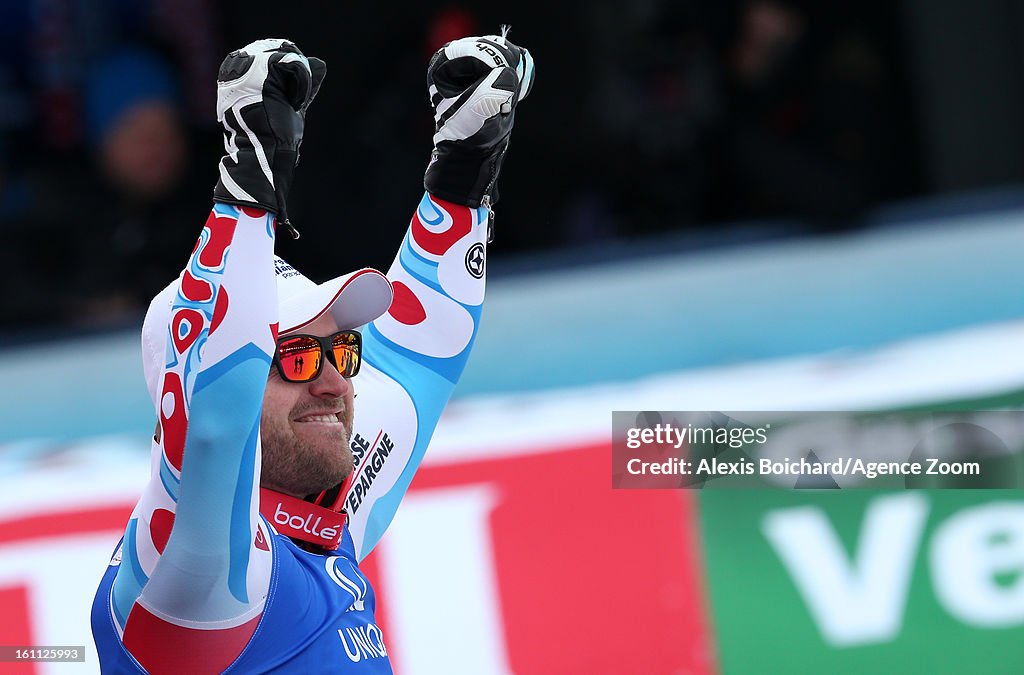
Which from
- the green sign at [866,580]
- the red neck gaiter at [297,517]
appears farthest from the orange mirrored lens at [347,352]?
the green sign at [866,580]

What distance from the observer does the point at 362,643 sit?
2672 mm

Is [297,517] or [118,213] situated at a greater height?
[118,213]

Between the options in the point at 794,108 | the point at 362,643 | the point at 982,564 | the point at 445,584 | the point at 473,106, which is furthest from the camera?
the point at 794,108

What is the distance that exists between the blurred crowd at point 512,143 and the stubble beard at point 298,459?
2.95m

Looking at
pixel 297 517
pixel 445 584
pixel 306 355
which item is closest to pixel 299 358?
pixel 306 355

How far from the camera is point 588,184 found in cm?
633

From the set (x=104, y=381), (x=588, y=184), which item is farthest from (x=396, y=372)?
(x=588, y=184)

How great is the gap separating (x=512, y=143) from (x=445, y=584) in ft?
9.07

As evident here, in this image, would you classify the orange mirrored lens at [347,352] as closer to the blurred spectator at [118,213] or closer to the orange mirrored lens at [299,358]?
the orange mirrored lens at [299,358]

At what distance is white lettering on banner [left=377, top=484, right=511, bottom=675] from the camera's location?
397cm

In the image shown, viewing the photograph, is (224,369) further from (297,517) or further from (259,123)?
(297,517)

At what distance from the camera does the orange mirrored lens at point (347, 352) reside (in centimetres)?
284

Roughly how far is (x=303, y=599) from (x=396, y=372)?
0.80 metres

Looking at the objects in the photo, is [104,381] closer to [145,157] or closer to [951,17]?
[145,157]
